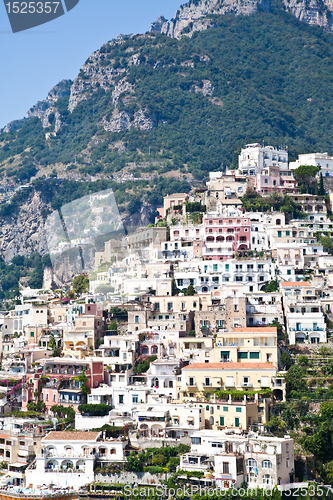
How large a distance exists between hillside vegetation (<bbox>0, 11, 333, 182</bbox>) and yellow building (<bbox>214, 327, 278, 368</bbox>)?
57.2 meters

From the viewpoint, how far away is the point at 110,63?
138375 mm

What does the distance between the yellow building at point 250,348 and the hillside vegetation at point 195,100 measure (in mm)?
57241

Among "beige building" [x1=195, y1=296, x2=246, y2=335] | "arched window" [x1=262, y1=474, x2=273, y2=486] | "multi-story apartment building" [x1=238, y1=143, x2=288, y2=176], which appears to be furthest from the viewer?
"multi-story apartment building" [x1=238, y1=143, x2=288, y2=176]

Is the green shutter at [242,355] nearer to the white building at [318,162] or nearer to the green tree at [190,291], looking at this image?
the green tree at [190,291]

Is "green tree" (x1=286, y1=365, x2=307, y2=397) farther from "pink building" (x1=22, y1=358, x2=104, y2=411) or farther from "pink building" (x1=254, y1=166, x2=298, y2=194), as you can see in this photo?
"pink building" (x1=254, y1=166, x2=298, y2=194)

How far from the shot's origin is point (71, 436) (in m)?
44.9

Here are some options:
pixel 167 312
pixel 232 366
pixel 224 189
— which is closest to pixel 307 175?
pixel 224 189

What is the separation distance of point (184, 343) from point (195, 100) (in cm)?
8168

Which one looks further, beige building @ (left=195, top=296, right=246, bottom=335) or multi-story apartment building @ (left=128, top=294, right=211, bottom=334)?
multi-story apartment building @ (left=128, top=294, right=211, bottom=334)

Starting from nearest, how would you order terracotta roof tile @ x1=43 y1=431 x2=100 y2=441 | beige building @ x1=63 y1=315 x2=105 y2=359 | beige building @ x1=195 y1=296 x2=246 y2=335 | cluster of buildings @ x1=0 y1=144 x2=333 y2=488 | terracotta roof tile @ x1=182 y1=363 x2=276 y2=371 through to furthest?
cluster of buildings @ x1=0 y1=144 x2=333 y2=488 < terracotta roof tile @ x1=43 y1=431 x2=100 y2=441 < terracotta roof tile @ x1=182 y1=363 x2=276 y2=371 < beige building @ x1=195 y1=296 x2=246 y2=335 < beige building @ x1=63 y1=315 x2=105 y2=359

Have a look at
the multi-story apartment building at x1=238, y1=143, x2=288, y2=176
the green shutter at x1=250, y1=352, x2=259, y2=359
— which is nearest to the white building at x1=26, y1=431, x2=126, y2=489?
the green shutter at x1=250, y1=352, x2=259, y2=359

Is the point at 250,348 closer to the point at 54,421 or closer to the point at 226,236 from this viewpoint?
the point at 54,421

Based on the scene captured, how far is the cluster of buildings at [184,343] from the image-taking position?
43.8 metres

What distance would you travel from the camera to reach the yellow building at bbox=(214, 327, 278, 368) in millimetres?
49375
